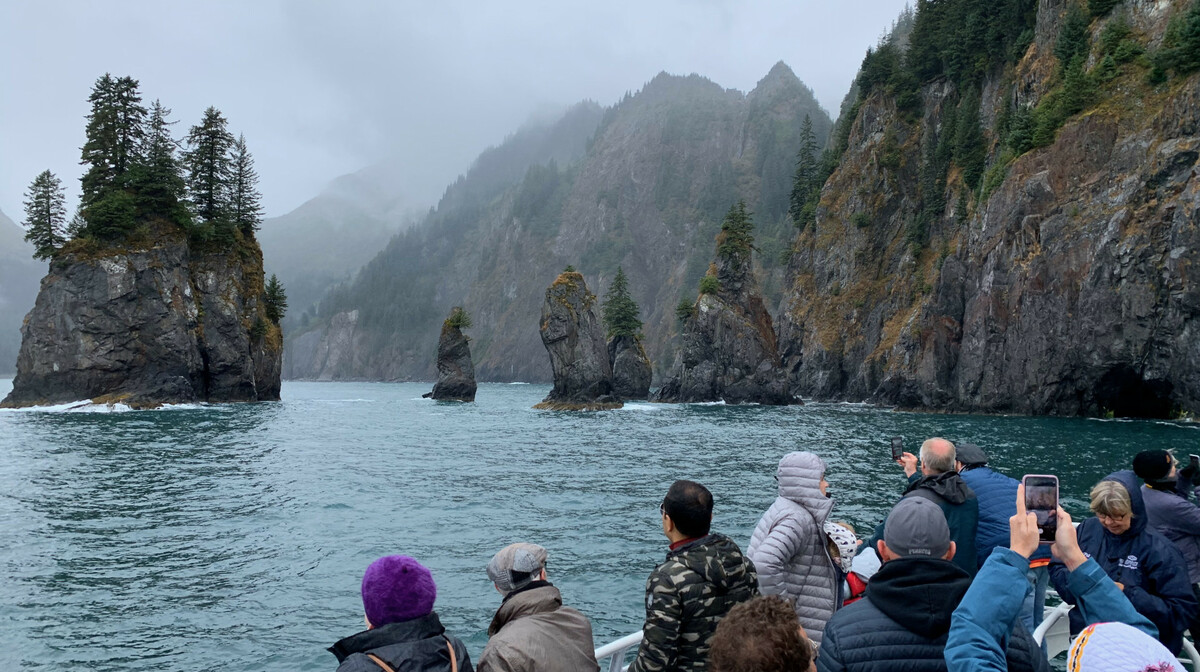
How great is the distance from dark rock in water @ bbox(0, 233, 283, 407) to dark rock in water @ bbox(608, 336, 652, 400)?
43.8 m

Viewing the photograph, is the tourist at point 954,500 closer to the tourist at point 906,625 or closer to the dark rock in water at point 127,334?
the tourist at point 906,625

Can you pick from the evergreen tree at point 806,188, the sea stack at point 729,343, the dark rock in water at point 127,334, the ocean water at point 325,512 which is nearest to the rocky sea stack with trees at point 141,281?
the dark rock in water at point 127,334

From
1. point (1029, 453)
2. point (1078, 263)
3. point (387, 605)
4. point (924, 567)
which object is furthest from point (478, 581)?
point (1078, 263)

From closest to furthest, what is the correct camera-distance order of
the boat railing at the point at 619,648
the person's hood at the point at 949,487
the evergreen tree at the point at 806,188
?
the boat railing at the point at 619,648
the person's hood at the point at 949,487
the evergreen tree at the point at 806,188

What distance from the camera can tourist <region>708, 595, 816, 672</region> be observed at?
2824mm

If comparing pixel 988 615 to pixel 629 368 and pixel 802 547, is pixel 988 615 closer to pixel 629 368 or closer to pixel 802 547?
pixel 802 547

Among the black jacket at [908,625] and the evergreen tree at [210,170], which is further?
the evergreen tree at [210,170]

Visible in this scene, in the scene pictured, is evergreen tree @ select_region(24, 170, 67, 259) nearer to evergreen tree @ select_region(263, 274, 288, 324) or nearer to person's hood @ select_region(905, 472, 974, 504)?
evergreen tree @ select_region(263, 274, 288, 324)

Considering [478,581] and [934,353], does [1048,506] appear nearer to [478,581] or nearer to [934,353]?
[478,581]

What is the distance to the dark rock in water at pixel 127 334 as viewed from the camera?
191ft

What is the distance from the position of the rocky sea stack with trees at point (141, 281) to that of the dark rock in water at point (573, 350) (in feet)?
99.8

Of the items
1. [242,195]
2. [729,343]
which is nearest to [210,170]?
[242,195]

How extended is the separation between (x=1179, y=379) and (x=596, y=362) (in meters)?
49.6

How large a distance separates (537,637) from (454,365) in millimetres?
88472
